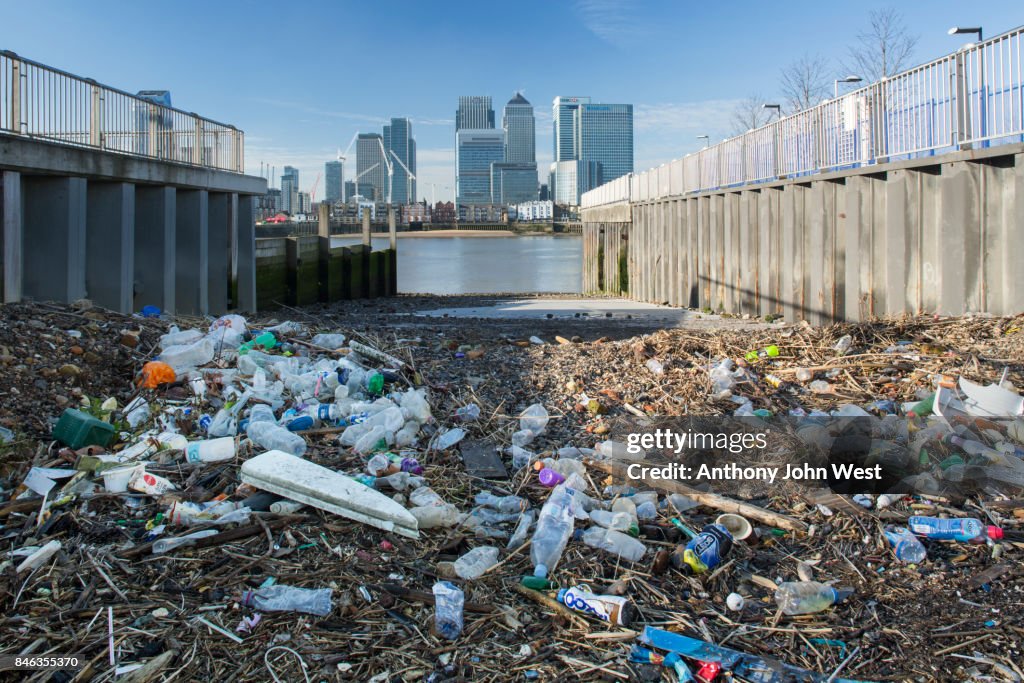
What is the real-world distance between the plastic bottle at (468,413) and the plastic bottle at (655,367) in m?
2.09

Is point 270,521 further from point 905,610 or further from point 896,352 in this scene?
point 896,352

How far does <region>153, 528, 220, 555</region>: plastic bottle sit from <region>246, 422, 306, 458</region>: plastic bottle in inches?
53.2

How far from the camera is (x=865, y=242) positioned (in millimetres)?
12812

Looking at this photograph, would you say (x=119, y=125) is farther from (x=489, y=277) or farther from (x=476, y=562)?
(x=489, y=277)

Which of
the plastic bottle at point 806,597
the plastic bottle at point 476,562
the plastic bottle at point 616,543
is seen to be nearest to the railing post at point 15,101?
the plastic bottle at point 476,562

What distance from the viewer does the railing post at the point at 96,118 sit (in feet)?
45.1

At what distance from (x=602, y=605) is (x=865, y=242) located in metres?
10.2

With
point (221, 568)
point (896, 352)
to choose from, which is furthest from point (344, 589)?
point (896, 352)

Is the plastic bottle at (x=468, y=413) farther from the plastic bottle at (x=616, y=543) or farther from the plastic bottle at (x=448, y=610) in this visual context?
the plastic bottle at (x=448, y=610)

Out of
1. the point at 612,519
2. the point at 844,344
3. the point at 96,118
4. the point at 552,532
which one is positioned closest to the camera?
the point at 552,532

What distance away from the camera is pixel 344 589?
4316 mm

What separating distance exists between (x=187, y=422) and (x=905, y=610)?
5009mm
